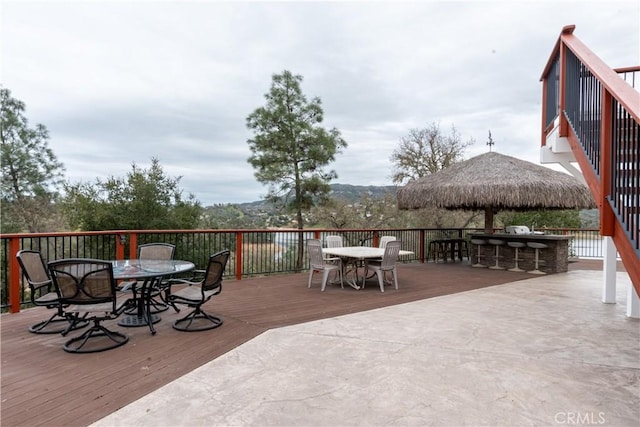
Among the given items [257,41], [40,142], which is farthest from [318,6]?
[40,142]

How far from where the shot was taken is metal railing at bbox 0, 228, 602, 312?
4406 mm

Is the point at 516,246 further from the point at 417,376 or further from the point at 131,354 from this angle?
the point at 131,354

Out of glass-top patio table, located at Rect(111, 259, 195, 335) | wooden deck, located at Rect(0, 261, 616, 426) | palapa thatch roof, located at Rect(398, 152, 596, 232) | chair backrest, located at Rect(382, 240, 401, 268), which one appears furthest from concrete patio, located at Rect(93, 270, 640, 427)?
palapa thatch roof, located at Rect(398, 152, 596, 232)

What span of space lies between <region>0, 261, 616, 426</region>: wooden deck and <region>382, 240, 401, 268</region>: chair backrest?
0.46 m

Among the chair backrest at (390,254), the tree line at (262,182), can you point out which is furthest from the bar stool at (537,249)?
the tree line at (262,182)

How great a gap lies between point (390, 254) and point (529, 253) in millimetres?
4621

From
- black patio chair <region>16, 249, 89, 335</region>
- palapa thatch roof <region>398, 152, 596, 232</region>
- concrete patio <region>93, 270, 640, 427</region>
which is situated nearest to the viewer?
concrete patio <region>93, 270, 640, 427</region>

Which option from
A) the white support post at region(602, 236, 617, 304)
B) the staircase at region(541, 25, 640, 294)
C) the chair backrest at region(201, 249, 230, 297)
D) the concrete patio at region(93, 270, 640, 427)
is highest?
the staircase at region(541, 25, 640, 294)

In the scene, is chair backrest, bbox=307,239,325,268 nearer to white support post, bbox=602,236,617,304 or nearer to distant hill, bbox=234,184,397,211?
white support post, bbox=602,236,617,304

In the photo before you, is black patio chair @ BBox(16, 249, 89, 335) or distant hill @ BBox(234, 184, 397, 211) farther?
distant hill @ BBox(234, 184, 397, 211)

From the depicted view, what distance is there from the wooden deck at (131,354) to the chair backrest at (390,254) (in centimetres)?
46

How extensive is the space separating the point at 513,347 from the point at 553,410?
118 centimetres

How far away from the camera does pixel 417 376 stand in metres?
2.69

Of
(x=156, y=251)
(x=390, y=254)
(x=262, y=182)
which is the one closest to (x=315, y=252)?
(x=390, y=254)
